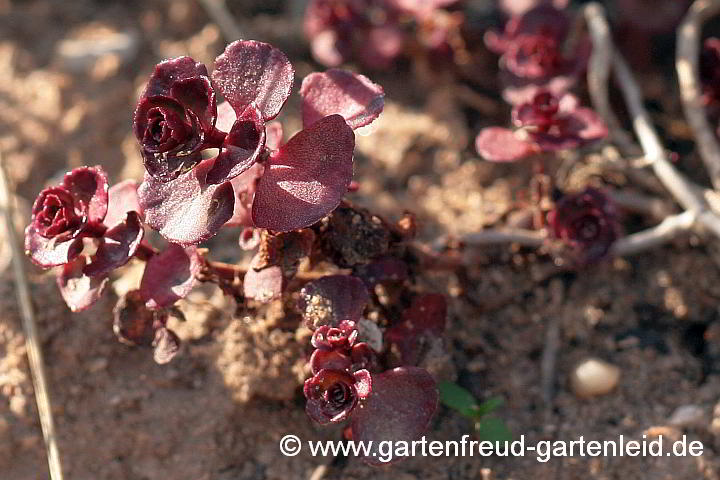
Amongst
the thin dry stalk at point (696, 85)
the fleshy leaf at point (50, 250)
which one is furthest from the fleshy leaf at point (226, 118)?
the thin dry stalk at point (696, 85)

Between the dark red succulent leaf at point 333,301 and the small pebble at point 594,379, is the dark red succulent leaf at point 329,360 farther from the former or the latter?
the small pebble at point 594,379

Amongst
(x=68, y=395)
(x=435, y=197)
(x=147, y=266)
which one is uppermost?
(x=147, y=266)

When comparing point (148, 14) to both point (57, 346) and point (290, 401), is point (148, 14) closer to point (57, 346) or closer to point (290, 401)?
point (57, 346)

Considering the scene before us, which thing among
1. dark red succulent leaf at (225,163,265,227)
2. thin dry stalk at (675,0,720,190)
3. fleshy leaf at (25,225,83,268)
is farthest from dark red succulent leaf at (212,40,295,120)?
thin dry stalk at (675,0,720,190)

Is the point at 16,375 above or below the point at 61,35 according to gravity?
below

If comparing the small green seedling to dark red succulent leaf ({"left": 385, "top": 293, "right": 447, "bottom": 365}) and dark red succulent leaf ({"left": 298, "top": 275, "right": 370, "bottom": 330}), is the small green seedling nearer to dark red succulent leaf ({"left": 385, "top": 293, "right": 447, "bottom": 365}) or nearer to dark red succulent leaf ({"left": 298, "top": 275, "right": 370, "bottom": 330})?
dark red succulent leaf ({"left": 385, "top": 293, "right": 447, "bottom": 365})

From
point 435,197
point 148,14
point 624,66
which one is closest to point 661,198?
point 624,66

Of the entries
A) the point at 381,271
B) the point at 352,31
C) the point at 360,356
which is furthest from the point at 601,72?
the point at 360,356
